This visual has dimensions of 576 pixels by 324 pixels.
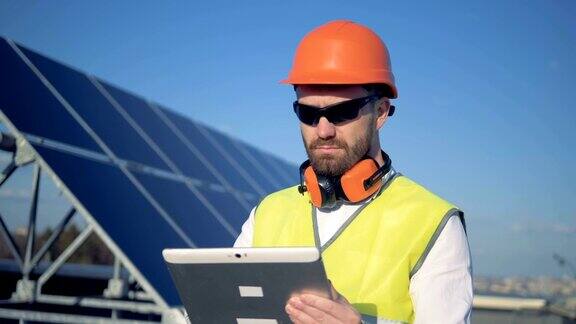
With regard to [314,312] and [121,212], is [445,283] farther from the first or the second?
[121,212]

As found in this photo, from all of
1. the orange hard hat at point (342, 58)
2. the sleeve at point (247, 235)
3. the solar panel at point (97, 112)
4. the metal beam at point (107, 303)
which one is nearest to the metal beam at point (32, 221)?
the metal beam at point (107, 303)

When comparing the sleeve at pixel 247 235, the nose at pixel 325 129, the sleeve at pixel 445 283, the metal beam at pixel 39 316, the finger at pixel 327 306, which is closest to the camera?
the finger at pixel 327 306

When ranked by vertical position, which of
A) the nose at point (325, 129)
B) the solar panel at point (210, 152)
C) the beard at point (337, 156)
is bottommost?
the beard at point (337, 156)

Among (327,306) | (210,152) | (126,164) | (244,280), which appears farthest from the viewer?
(210,152)

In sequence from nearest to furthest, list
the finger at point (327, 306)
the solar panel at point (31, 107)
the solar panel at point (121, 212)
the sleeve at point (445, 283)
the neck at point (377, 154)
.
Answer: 1. the finger at point (327, 306)
2. the sleeve at point (445, 283)
3. the neck at point (377, 154)
4. the solar panel at point (121, 212)
5. the solar panel at point (31, 107)

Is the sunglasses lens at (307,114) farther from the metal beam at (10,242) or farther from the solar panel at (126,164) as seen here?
the metal beam at (10,242)

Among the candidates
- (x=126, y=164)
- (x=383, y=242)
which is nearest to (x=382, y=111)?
(x=383, y=242)

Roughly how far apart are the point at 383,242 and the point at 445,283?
0.25 meters

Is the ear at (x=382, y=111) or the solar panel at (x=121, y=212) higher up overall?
the solar panel at (x=121, y=212)

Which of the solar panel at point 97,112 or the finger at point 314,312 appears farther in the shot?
the solar panel at point 97,112

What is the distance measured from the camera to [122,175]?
6.74m

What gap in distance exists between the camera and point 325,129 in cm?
229

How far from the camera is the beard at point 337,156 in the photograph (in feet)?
7.63

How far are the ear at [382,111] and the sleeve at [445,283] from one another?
461 mm
